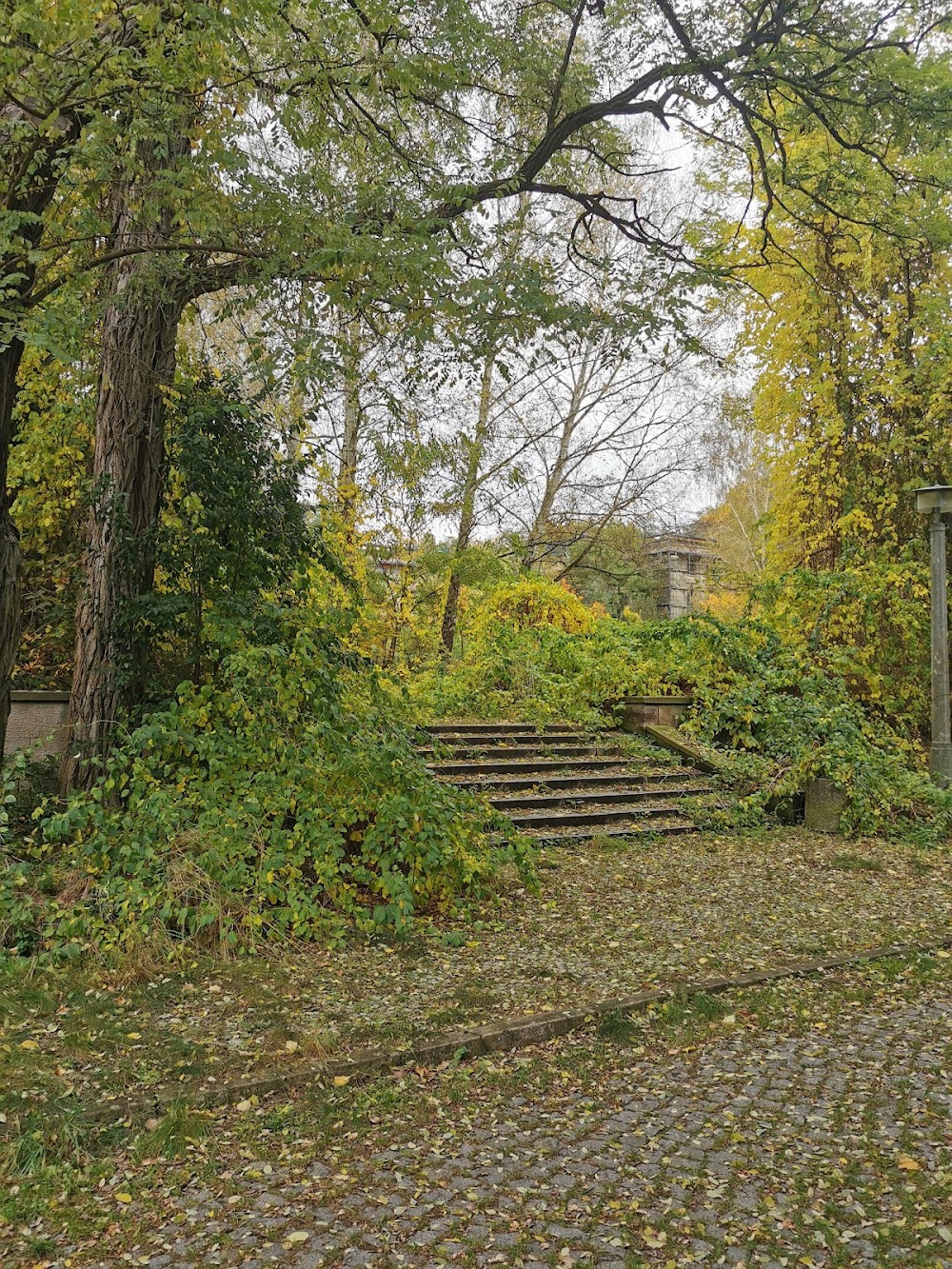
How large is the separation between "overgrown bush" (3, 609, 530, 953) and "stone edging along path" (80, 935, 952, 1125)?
1.33 meters

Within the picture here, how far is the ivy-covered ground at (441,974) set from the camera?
3.73m

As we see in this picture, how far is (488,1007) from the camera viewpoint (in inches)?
173

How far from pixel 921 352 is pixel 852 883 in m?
7.78

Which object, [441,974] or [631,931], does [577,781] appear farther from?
[441,974]

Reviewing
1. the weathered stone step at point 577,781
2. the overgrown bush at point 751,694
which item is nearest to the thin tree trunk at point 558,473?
the overgrown bush at point 751,694

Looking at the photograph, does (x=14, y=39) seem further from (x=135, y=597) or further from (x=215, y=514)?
(x=135, y=597)

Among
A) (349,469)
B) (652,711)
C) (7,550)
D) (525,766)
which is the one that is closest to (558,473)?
(349,469)

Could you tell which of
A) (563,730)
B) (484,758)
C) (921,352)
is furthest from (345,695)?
(921,352)

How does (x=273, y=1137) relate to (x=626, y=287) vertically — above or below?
below

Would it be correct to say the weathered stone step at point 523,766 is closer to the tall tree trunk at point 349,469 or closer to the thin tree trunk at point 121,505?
the thin tree trunk at point 121,505

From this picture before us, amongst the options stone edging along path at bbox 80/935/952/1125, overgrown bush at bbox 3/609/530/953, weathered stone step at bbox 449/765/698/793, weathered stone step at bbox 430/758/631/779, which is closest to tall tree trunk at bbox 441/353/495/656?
weathered stone step at bbox 430/758/631/779

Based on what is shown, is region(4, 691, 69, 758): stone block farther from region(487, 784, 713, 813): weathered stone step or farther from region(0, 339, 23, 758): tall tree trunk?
region(487, 784, 713, 813): weathered stone step

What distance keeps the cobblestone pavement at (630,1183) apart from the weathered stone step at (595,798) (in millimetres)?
4806

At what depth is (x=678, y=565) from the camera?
1241 inches
